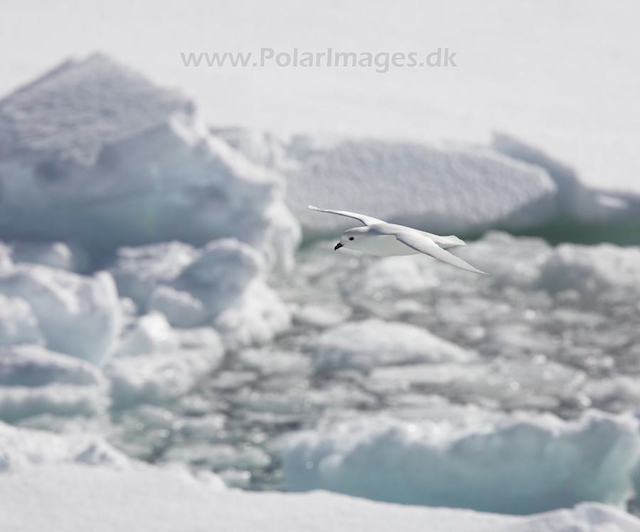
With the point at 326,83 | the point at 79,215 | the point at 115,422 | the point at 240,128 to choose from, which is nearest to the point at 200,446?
the point at 115,422

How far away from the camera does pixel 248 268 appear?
895cm

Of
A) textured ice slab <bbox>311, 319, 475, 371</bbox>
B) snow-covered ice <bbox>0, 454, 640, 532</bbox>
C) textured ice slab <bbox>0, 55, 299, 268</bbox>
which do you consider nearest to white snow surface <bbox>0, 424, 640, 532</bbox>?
snow-covered ice <bbox>0, 454, 640, 532</bbox>

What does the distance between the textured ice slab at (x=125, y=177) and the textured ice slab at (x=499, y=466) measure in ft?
11.1

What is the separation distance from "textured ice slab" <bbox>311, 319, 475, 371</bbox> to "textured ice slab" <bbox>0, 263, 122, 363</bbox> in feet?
5.13

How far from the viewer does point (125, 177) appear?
9273 millimetres

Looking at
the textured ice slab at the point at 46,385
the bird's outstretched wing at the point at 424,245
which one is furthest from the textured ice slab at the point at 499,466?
the bird's outstretched wing at the point at 424,245

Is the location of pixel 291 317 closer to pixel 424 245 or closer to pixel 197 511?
pixel 197 511

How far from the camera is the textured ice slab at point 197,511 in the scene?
187 inches

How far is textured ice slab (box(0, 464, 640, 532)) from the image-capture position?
15.6 feet

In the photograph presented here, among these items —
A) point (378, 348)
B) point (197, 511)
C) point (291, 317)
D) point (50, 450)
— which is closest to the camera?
point (197, 511)

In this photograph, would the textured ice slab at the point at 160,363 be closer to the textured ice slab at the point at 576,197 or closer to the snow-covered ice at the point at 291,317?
the snow-covered ice at the point at 291,317

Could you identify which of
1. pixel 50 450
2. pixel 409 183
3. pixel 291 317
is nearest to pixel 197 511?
pixel 50 450

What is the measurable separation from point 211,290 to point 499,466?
3296 mm

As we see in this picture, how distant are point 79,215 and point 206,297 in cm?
124
